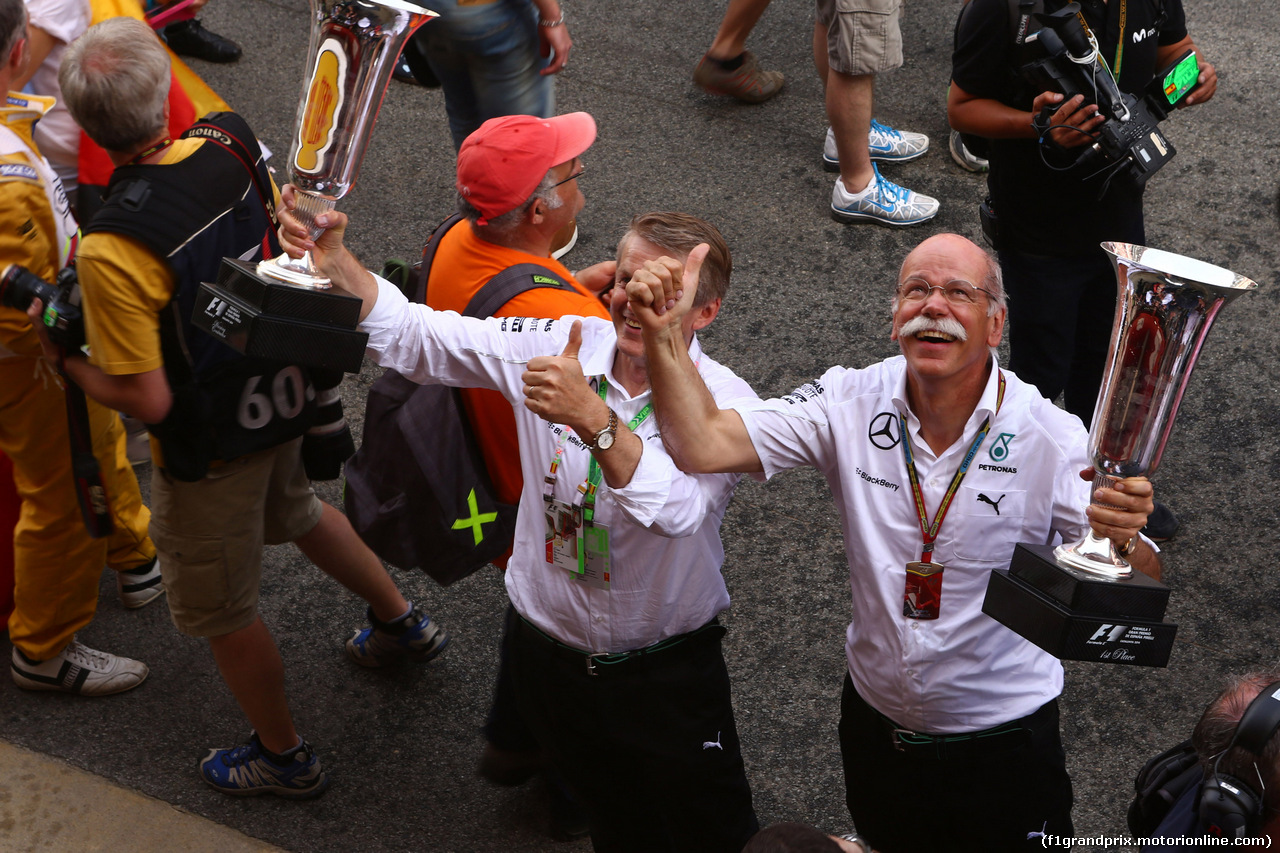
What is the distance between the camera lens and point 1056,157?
3.62m

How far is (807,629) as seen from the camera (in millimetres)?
3975

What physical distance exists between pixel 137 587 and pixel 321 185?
2335mm

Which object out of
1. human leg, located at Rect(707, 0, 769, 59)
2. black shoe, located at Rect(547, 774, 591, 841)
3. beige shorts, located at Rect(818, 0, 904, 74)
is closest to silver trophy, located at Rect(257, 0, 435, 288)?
black shoe, located at Rect(547, 774, 591, 841)

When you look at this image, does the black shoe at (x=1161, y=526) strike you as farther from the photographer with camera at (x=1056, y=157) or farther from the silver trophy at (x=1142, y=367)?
the silver trophy at (x=1142, y=367)

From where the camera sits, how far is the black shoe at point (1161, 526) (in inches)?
163

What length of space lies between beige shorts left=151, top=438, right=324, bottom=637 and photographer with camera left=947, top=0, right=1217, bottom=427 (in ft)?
7.93

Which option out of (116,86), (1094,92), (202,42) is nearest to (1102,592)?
(1094,92)

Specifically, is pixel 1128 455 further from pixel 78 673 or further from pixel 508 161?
pixel 78 673

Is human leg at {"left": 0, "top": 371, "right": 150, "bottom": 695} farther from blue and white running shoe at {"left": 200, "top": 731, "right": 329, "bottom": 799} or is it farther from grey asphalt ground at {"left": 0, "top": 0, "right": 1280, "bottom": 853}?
blue and white running shoe at {"left": 200, "top": 731, "right": 329, "bottom": 799}

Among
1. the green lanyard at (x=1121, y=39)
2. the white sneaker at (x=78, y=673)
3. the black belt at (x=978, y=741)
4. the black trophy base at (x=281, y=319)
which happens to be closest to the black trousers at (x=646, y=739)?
the black belt at (x=978, y=741)

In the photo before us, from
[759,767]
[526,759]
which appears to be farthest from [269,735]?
[759,767]

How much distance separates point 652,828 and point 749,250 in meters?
3.22

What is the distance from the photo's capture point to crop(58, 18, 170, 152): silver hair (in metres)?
2.82

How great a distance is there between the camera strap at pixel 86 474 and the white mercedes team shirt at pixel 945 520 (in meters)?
2.11
